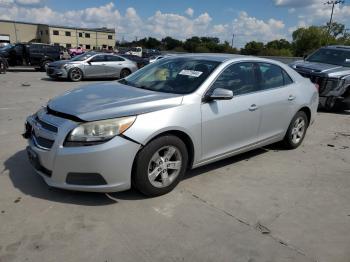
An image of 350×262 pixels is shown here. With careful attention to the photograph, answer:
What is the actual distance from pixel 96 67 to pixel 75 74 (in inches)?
43.6

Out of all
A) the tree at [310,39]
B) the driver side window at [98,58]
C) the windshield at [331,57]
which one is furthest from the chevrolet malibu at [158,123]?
the tree at [310,39]

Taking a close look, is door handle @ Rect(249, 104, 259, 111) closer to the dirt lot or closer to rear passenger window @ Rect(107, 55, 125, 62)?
the dirt lot

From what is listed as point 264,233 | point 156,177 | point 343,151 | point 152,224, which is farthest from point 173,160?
point 343,151

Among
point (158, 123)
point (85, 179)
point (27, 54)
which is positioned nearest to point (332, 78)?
point (158, 123)

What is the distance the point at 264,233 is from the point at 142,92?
83.9 inches

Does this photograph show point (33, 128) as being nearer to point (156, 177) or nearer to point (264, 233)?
point (156, 177)

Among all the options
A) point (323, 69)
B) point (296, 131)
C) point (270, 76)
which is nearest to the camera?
point (270, 76)

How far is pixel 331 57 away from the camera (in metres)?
10.6

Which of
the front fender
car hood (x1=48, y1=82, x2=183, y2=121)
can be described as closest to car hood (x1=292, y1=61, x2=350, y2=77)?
the front fender

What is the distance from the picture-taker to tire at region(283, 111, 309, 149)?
5699 millimetres

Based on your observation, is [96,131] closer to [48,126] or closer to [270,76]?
[48,126]

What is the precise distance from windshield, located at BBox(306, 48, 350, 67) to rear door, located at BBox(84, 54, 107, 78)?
9682mm

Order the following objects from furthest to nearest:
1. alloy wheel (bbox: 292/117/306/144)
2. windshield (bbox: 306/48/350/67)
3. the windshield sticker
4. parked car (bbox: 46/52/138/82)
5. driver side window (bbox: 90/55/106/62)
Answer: driver side window (bbox: 90/55/106/62)
parked car (bbox: 46/52/138/82)
windshield (bbox: 306/48/350/67)
alloy wheel (bbox: 292/117/306/144)
the windshield sticker

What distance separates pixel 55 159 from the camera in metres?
3.46
